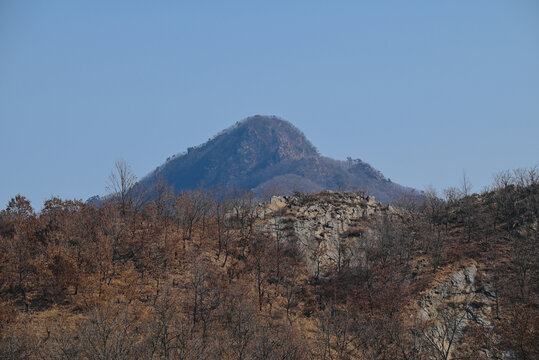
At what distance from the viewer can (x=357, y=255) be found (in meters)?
72.8

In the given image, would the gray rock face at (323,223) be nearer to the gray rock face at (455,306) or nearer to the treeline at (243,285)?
the treeline at (243,285)

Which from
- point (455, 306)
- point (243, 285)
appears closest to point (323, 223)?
point (243, 285)

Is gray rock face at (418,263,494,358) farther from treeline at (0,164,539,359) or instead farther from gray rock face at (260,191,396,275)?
gray rock face at (260,191,396,275)

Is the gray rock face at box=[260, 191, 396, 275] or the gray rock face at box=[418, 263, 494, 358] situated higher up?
the gray rock face at box=[260, 191, 396, 275]

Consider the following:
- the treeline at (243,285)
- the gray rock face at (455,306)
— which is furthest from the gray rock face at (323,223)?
the gray rock face at (455,306)

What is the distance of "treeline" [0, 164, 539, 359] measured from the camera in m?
45.0

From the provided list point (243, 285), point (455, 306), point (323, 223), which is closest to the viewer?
point (455, 306)

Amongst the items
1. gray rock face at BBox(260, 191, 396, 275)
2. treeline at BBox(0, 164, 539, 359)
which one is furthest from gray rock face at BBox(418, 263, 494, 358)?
gray rock face at BBox(260, 191, 396, 275)

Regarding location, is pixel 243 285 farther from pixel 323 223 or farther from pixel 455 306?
pixel 455 306

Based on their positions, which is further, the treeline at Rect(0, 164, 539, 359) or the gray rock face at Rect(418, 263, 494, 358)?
the gray rock face at Rect(418, 263, 494, 358)

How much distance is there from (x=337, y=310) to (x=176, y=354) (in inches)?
1143

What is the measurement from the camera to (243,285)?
6259cm

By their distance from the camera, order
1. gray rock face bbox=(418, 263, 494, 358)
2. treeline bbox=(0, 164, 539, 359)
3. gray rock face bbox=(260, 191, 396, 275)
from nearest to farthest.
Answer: treeline bbox=(0, 164, 539, 359) < gray rock face bbox=(418, 263, 494, 358) < gray rock face bbox=(260, 191, 396, 275)

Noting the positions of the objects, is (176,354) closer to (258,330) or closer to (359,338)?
(258,330)
